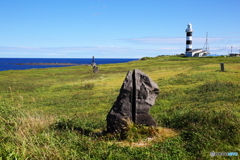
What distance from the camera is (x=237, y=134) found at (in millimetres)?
9391

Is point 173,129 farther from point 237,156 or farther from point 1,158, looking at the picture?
point 1,158

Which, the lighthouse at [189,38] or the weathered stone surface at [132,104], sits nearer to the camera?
the weathered stone surface at [132,104]

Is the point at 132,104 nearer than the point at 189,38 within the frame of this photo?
Yes

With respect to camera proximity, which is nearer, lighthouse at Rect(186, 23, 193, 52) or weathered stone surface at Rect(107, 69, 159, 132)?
weathered stone surface at Rect(107, 69, 159, 132)

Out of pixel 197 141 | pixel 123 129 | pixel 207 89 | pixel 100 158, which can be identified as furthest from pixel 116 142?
pixel 207 89

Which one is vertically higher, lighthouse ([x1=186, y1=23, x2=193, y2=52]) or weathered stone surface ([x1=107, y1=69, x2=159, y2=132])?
lighthouse ([x1=186, y1=23, x2=193, y2=52])

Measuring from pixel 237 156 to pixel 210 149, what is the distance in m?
0.89

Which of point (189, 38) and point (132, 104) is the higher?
point (189, 38)

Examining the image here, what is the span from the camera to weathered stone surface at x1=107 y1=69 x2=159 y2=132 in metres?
11.2

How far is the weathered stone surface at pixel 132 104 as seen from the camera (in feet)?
36.6

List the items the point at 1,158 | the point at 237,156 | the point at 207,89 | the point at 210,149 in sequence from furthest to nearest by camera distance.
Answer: the point at 207,89
the point at 210,149
the point at 237,156
the point at 1,158

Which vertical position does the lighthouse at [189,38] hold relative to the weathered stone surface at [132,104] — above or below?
above

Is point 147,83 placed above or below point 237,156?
above

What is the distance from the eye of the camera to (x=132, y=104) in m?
11.6
